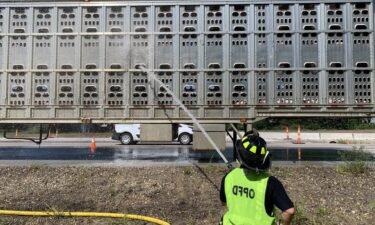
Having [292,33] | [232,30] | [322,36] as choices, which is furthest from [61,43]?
[322,36]

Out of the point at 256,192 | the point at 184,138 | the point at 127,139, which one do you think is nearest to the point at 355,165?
the point at 256,192

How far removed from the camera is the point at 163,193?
6.75 metres

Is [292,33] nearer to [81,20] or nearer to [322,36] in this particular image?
[322,36]

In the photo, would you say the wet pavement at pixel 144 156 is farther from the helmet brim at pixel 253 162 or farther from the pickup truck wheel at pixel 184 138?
the helmet brim at pixel 253 162

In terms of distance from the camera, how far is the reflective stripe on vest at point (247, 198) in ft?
8.99

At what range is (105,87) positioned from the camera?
8453mm

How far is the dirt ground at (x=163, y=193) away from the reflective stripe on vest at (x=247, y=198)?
2.81 metres

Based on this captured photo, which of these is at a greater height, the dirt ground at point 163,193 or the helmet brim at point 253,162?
the helmet brim at point 253,162

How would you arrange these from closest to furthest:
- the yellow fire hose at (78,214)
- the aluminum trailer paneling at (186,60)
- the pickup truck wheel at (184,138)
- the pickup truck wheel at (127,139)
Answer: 1. the yellow fire hose at (78,214)
2. the aluminum trailer paneling at (186,60)
3. the pickup truck wheel at (184,138)
4. the pickup truck wheel at (127,139)

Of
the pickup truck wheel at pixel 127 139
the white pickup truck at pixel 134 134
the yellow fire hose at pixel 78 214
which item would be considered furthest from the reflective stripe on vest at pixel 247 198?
the pickup truck wheel at pixel 127 139

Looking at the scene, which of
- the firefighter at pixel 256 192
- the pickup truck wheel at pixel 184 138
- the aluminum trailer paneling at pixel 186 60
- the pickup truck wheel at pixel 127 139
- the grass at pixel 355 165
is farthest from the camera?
the pickup truck wheel at pixel 127 139

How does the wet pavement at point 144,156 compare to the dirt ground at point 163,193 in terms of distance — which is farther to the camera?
the wet pavement at point 144,156

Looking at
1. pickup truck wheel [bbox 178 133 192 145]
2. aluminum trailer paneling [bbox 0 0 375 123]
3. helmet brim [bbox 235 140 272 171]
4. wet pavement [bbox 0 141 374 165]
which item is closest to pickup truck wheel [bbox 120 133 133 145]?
pickup truck wheel [bbox 178 133 192 145]

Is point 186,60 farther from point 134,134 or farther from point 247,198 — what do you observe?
point 134,134
